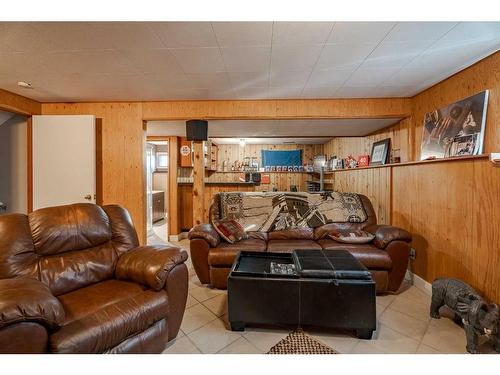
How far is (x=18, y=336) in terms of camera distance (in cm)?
93

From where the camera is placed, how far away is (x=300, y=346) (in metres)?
1.59

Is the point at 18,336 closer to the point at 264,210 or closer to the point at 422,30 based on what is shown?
→ the point at 264,210

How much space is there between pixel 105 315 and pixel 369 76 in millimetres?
3028

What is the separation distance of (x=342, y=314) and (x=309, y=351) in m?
0.35

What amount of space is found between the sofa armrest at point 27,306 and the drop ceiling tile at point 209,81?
2.14 m

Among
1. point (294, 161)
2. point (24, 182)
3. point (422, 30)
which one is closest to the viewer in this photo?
point (422, 30)

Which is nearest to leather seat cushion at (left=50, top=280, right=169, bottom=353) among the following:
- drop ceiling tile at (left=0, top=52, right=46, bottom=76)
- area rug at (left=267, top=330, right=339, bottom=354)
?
area rug at (left=267, top=330, right=339, bottom=354)

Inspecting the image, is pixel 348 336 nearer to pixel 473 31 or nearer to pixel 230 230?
pixel 230 230

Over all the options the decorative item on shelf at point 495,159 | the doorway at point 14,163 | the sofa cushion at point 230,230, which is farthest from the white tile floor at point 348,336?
the doorway at point 14,163

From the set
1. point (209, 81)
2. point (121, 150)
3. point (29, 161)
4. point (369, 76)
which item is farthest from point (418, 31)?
point (29, 161)

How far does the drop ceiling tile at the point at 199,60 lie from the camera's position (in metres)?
1.91

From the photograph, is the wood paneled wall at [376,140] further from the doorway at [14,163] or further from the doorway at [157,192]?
the doorway at [14,163]
